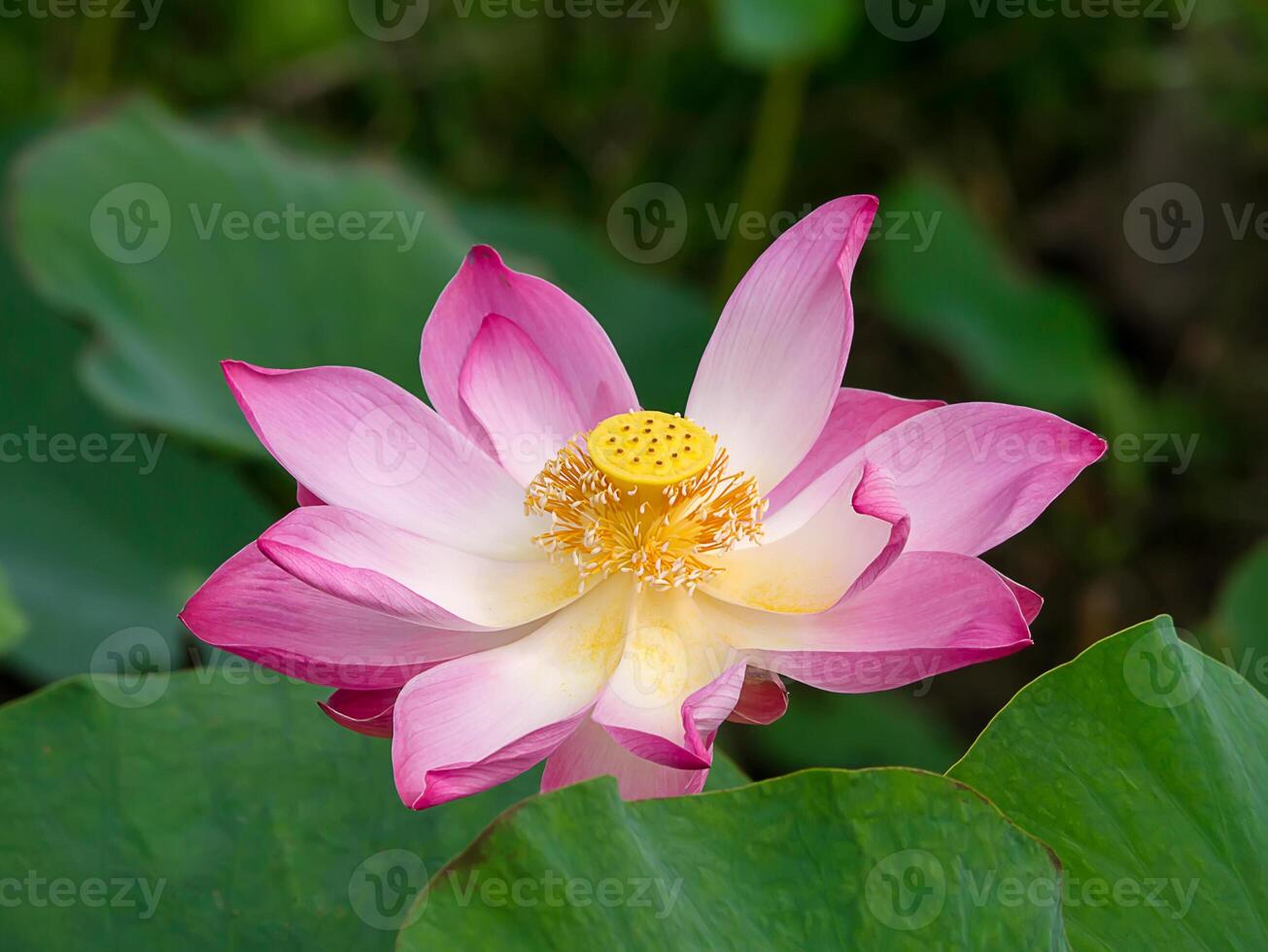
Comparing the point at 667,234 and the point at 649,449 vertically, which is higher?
the point at 667,234

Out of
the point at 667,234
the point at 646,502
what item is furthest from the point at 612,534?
the point at 667,234

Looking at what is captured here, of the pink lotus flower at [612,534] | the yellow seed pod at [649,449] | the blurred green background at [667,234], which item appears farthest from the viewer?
the blurred green background at [667,234]

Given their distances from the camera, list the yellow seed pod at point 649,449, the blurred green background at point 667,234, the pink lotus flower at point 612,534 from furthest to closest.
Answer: the blurred green background at point 667,234 < the yellow seed pod at point 649,449 < the pink lotus flower at point 612,534

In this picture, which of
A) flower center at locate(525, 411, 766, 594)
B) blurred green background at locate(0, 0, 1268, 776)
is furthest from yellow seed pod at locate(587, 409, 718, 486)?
blurred green background at locate(0, 0, 1268, 776)

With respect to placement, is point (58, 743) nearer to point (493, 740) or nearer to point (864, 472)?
point (493, 740)

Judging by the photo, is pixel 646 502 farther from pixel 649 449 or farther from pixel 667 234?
pixel 667 234

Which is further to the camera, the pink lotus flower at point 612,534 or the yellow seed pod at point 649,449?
the yellow seed pod at point 649,449

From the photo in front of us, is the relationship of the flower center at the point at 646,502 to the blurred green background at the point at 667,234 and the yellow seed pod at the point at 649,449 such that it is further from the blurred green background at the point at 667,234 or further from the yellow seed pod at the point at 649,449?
the blurred green background at the point at 667,234

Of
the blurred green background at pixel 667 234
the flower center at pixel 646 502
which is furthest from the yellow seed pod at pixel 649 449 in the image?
the blurred green background at pixel 667 234
